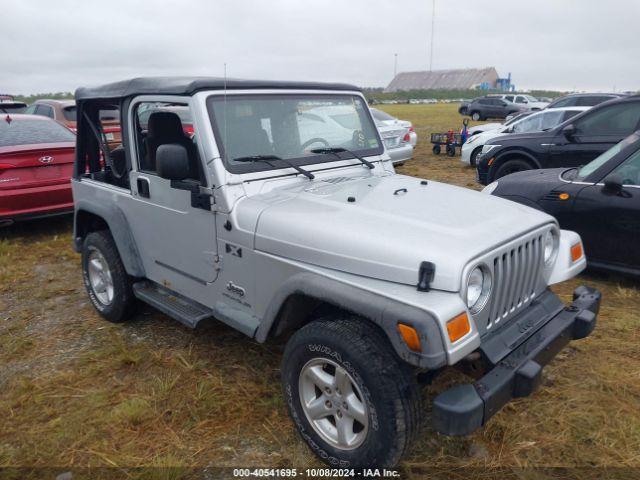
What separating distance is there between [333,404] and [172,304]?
63.6 inches

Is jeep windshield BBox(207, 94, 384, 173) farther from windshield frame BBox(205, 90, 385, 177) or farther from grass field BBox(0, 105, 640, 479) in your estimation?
grass field BBox(0, 105, 640, 479)

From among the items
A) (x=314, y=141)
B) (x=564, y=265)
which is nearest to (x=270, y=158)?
(x=314, y=141)

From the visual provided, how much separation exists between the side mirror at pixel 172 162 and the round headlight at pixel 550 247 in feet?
7.44

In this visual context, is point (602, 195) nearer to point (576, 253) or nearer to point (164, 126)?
point (576, 253)

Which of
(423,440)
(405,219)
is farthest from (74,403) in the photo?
(405,219)

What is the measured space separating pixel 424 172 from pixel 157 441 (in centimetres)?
1021

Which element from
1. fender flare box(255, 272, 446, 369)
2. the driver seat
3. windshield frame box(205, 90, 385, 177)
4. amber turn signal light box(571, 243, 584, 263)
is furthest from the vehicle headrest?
amber turn signal light box(571, 243, 584, 263)

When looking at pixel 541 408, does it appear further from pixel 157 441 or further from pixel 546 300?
pixel 157 441

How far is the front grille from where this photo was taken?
2.52m

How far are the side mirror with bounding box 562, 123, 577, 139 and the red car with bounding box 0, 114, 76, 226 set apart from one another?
23.7 feet

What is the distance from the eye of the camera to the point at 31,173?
21.6 feet

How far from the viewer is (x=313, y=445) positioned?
275 cm

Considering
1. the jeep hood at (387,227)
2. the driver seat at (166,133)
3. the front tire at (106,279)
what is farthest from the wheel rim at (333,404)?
the front tire at (106,279)

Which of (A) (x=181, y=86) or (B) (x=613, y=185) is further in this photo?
(B) (x=613, y=185)
